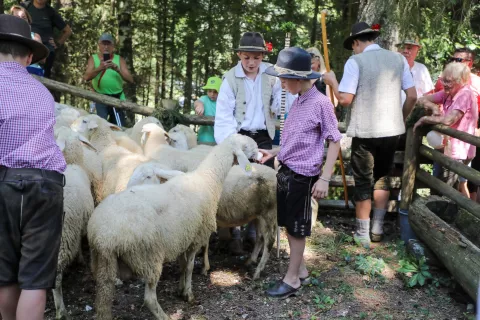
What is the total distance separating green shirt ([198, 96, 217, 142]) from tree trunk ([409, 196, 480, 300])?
3193 millimetres

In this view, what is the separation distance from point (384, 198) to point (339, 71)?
5.01 metres

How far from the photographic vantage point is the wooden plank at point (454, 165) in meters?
4.65

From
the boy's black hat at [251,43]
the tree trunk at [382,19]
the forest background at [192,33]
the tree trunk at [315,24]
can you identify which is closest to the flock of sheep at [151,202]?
the boy's black hat at [251,43]

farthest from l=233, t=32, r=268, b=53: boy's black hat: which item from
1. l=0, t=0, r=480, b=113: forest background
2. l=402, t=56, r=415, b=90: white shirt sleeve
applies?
l=0, t=0, r=480, b=113: forest background

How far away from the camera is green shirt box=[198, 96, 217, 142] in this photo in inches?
295

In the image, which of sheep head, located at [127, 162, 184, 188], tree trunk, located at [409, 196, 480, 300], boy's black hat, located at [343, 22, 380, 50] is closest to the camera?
tree trunk, located at [409, 196, 480, 300]

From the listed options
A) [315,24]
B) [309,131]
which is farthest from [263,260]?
[315,24]

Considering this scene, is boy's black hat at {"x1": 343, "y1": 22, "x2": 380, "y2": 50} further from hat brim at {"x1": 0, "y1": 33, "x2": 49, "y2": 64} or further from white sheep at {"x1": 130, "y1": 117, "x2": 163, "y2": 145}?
hat brim at {"x1": 0, "y1": 33, "x2": 49, "y2": 64}

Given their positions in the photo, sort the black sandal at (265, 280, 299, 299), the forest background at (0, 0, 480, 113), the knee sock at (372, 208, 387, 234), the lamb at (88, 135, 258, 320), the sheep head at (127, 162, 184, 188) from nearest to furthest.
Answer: the lamb at (88, 135, 258, 320) < the black sandal at (265, 280, 299, 299) < the sheep head at (127, 162, 184, 188) < the knee sock at (372, 208, 387, 234) < the forest background at (0, 0, 480, 113)

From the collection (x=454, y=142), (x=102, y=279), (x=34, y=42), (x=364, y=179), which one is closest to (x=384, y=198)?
(x=364, y=179)

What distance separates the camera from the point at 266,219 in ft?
17.6

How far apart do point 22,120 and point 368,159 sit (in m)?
3.91

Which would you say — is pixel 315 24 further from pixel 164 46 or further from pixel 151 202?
pixel 151 202

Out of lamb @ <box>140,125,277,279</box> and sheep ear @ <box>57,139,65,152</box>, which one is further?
lamb @ <box>140,125,277,279</box>
